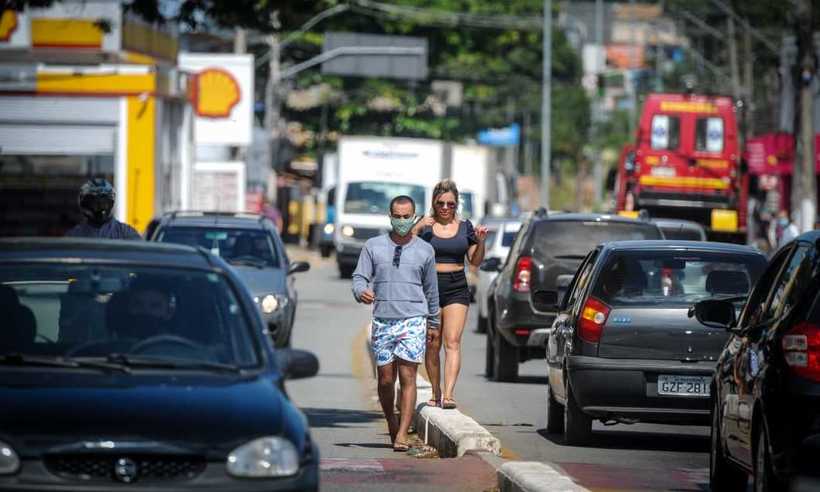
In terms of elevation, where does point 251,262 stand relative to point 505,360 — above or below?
above

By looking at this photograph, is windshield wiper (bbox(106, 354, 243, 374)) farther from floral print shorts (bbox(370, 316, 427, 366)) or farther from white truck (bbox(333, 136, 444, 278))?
white truck (bbox(333, 136, 444, 278))

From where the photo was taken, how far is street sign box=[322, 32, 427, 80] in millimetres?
65562

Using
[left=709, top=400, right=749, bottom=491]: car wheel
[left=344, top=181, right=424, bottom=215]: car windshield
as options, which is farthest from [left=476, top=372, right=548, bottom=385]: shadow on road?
[left=344, top=181, right=424, bottom=215]: car windshield

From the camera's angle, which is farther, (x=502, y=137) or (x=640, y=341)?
(x=502, y=137)

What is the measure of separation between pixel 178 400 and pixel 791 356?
2713 millimetres

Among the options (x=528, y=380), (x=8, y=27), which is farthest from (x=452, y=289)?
(x=8, y=27)

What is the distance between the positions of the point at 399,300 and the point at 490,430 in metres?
2.12

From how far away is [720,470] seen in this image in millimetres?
9539

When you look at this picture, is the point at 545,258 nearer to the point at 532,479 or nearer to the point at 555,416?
the point at 555,416

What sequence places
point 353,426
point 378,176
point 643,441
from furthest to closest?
1. point 378,176
2. point 353,426
3. point 643,441

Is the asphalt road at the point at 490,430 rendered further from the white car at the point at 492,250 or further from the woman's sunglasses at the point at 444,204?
the white car at the point at 492,250

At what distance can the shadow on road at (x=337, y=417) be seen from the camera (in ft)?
46.0

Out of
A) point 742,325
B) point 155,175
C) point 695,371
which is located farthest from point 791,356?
point 155,175

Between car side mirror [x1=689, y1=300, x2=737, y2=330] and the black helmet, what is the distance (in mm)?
5126
